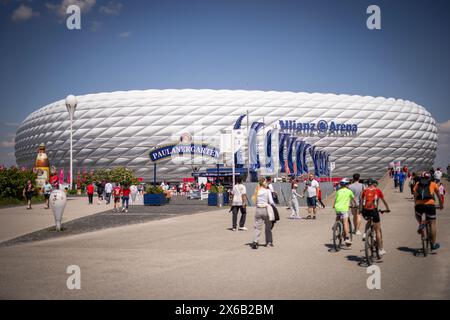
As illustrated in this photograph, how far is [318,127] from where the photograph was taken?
84.6m

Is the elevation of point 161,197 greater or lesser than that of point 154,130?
lesser

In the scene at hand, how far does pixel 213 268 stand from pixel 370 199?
3.13 m

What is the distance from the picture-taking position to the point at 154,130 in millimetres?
78938

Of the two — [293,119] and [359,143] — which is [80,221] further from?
[359,143]

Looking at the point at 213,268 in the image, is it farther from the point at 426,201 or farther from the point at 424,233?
the point at 426,201

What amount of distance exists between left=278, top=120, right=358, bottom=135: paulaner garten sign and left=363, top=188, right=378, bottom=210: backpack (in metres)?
73.0

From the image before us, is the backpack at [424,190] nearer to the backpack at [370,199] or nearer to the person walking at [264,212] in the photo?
the backpack at [370,199]

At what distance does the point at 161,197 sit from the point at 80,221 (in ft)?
39.3

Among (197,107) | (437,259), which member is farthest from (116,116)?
(437,259)

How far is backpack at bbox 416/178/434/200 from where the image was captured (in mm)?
9766

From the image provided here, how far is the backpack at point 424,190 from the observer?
977cm

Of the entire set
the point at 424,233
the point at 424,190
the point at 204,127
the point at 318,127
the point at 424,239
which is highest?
the point at 318,127

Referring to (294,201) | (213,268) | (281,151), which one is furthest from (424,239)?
(281,151)
